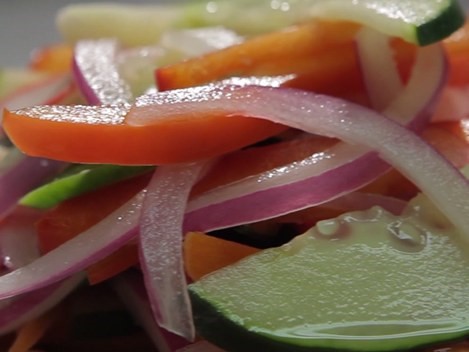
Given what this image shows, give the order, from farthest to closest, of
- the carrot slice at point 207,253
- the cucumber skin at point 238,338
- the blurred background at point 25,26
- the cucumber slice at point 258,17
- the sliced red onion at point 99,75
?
1. the blurred background at point 25,26
2. the sliced red onion at point 99,75
3. the cucumber slice at point 258,17
4. the carrot slice at point 207,253
5. the cucumber skin at point 238,338

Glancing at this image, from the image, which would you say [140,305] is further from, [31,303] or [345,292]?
A: [345,292]

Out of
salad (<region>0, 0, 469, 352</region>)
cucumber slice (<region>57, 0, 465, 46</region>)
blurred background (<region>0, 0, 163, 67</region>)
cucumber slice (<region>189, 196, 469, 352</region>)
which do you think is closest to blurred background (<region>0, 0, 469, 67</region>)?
blurred background (<region>0, 0, 163, 67</region>)

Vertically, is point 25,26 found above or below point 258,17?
below

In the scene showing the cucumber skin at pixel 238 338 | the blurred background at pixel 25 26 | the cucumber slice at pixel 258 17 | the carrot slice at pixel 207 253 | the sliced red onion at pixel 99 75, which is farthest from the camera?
the blurred background at pixel 25 26

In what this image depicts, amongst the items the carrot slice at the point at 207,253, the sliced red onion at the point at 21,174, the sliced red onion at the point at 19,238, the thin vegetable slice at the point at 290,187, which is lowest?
the sliced red onion at the point at 19,238

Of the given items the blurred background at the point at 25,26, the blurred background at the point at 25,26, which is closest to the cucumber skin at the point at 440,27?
the blurred background at the point at 25,26

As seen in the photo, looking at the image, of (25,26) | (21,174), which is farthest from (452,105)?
(25,26)

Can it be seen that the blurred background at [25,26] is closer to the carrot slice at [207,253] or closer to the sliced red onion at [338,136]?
the sliced red onion at [338,136]
